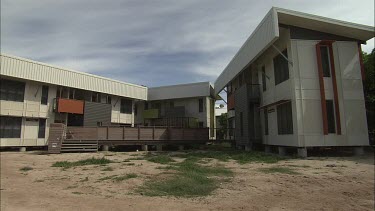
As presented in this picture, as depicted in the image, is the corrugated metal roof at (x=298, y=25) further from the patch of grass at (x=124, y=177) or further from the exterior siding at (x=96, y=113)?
the exterior siding at (x=96, y=113)

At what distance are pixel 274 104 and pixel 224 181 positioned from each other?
36.2 feet

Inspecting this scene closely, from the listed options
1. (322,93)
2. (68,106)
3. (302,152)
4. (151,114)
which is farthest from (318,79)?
(151,114)

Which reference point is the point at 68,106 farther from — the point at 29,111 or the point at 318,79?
the point at 318,79

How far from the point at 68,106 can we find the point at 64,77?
2.85 m

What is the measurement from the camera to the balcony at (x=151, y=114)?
1602 inches

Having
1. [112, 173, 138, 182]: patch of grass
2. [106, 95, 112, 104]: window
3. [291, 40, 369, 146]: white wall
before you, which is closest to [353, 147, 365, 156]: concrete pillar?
[291, 40, 369, 146]: white wall

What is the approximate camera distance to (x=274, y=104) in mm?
20578

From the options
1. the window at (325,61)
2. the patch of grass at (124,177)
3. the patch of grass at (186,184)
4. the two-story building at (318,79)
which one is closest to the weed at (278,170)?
the patch of grass at (186,184)

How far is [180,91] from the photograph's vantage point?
3869 cm

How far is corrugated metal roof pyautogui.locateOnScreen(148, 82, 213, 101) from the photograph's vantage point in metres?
37.4

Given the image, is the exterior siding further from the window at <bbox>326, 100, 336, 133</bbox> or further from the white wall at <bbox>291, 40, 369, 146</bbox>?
the window at <bbox>326, 100, 336, 133</bbox>

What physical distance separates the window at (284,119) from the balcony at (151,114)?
22171mm

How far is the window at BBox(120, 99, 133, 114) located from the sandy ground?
24.7m

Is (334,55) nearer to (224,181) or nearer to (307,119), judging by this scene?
(307,119)
